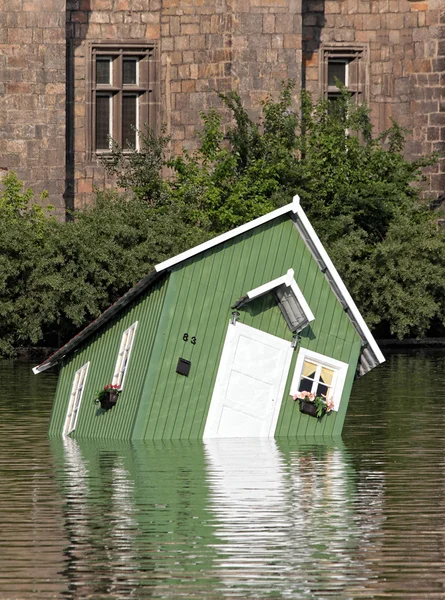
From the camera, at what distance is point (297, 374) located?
65.8 ft

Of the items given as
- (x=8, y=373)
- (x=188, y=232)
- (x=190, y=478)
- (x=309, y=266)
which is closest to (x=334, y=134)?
(x=188, y=232)

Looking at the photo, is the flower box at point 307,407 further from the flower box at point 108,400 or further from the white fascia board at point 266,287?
the flower box at point 108,400

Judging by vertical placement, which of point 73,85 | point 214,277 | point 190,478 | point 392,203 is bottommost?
point 190,478

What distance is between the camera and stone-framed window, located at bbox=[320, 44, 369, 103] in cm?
4094

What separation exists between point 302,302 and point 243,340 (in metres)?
0.83

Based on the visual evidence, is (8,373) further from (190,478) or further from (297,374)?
(190,478)

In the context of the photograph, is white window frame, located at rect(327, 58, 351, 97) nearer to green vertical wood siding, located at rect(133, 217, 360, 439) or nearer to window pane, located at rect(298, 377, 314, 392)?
green vertical wood siding, located at rect(133, 217, 360, 439)

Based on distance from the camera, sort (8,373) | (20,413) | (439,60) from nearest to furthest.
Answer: (20,413) < (8,373) < (439,60)

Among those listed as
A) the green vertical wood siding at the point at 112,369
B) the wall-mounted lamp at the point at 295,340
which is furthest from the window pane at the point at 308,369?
the green vertical wood siding at the point at 112,369

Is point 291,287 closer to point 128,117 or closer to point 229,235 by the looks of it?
point 229,235

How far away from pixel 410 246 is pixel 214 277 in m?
17.2

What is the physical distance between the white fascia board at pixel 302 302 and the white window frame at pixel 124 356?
1.99m

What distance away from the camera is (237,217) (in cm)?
3566

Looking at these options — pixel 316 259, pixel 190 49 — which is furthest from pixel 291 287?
pixel 190 49
